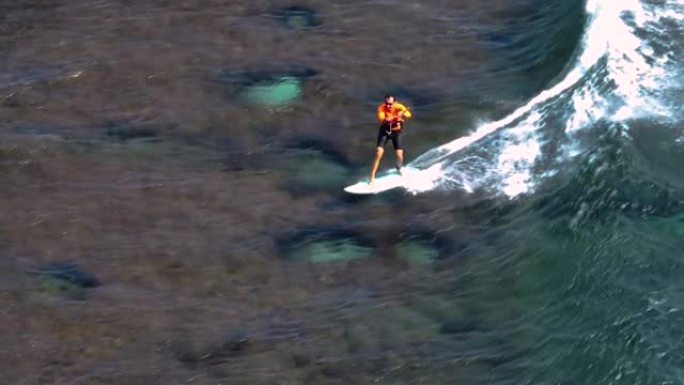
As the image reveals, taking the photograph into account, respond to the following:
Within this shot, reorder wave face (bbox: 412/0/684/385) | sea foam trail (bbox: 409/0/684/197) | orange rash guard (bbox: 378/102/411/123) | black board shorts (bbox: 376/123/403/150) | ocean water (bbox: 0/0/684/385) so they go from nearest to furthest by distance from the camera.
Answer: wave face (bbox: 412/0/684/385) → ocean water (bbox: 0/0/684/385) → orange rash guard (bbox: 378/102/411/123) → black board shorts (bbox: 376/123/403/150) → sea foam trail (bbox: 409/0/684/197)

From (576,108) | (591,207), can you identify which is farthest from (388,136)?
(576,108)

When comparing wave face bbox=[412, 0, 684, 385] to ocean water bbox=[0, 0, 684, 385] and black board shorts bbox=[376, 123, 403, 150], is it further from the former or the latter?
black board shorts bbox=[376, 123, 403, 150]

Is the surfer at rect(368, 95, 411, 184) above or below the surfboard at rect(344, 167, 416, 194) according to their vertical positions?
above

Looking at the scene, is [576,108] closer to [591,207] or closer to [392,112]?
[591,207]

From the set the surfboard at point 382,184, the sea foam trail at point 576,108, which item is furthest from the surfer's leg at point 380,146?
the sea foam trail at point 576,108

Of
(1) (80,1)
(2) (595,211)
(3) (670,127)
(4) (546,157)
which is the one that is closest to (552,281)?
(2) (595,211)

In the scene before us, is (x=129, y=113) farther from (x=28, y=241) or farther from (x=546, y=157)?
(x=546, y=157)

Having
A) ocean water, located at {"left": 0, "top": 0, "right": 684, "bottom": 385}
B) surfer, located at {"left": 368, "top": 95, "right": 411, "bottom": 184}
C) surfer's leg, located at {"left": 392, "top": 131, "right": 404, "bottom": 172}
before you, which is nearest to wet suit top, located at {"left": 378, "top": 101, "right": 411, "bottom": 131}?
surfer, located at {"left": 368, "top": 95, "right": 411, "bottom": 184}
